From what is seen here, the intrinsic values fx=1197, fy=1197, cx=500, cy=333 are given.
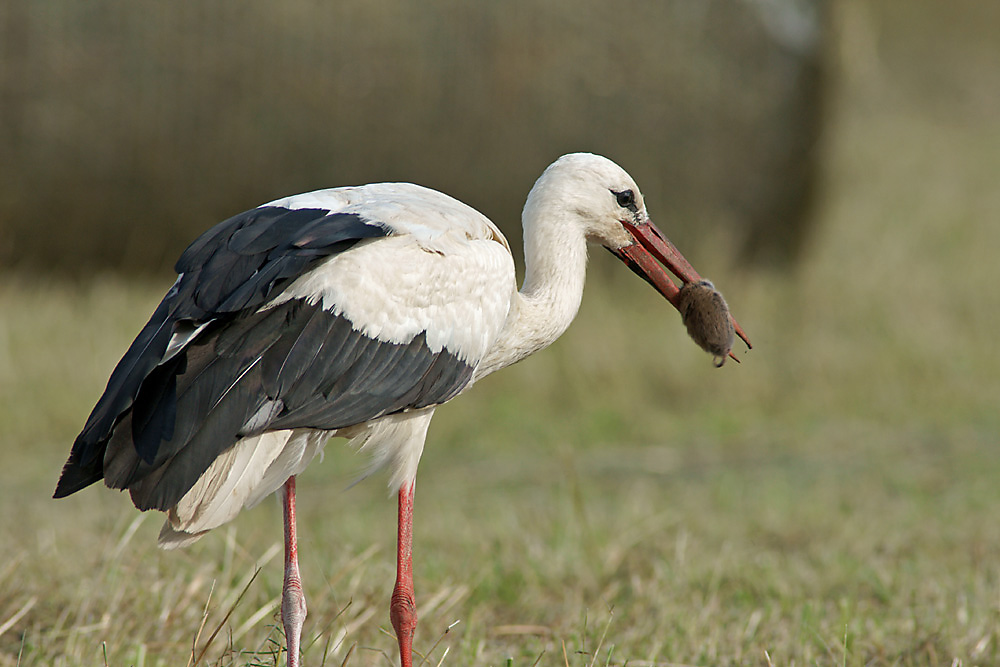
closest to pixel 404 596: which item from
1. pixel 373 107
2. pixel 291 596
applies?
pixel 291 596

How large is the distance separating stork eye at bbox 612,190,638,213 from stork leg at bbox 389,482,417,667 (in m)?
1.00

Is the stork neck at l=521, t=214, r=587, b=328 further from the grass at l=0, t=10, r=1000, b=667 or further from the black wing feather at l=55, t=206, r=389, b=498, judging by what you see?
the grass at l=0, t=10, r=1000, b=667

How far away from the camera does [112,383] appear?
2.69m

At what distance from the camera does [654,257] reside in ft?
11.6

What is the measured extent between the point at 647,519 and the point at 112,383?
2.57m

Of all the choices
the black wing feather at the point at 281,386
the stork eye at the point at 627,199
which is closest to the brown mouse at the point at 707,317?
the stork eye at the point at 627,199

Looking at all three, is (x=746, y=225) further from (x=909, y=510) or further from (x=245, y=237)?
(x=245, y=237)

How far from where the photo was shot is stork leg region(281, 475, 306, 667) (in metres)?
2.86

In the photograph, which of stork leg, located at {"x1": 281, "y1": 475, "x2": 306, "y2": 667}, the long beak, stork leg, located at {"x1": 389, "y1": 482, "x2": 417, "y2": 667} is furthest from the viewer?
the long beak

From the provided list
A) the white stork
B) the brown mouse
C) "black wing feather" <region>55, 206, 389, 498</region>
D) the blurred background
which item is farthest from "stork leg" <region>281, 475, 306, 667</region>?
the blurred background

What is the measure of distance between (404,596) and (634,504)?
7.07 ft

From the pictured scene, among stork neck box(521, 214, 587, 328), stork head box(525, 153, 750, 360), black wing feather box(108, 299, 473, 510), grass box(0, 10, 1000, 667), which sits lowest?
grass box(0, 10, 1000, 667)

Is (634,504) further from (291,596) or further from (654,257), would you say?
(291,596)

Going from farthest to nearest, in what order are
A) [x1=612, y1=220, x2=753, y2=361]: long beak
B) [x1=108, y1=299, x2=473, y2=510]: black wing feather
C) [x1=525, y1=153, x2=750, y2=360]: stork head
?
[x1=612, y1=220, x2=753, y2=361]: long beak → [x1=525, y1=153, x2=750, y2=360]: stork head → [x1=108, y1=299, x2=473, y2=510]: black wing feather
